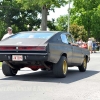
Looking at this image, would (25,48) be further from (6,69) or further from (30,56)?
(6,69)

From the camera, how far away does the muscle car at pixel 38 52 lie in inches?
405

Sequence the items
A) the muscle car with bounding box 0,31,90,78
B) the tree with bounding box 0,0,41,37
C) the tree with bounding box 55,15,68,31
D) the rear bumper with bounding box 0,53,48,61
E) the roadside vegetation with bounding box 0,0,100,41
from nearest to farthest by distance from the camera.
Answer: the rear bumper with bounding box 0,53,48,61 < the muscle car with bounding box 0,31,90,78 < the roadside vegetation with bounding box 0,0,100,41 < the tree with bounding box 0,0,41,37 < the tree with bounding box 55,15,68,31

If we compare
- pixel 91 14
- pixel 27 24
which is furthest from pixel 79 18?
pixel 27 24

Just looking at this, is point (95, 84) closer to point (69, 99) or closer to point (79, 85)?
point (79, 85)

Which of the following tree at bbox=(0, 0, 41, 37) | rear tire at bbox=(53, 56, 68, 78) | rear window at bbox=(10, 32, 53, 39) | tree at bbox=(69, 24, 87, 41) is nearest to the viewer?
rear tire at bbox=(53, 56, 68, 78)

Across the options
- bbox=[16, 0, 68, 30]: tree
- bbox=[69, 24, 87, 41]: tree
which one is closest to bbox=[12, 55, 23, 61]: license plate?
bbox=[16, 0, 68, 30]: tree

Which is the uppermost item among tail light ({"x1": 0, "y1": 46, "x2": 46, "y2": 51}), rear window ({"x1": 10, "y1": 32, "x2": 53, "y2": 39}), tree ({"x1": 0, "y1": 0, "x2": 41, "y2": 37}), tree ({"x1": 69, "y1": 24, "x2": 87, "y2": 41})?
rear window ({"x1": 10, "y1": 32, "x2": 53, "y2": 39})

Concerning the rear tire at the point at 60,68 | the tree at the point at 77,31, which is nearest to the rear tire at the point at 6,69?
the rear tire at the point at 60,68

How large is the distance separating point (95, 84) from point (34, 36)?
2.65m

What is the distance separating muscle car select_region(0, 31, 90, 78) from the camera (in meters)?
10.3

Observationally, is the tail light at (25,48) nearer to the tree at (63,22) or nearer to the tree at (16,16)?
the tree at (16,16)

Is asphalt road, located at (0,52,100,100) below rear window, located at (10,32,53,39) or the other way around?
below

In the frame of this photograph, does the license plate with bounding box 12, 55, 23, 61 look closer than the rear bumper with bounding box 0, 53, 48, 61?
No

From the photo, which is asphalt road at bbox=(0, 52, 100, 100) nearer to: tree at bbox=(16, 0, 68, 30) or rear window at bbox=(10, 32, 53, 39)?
rear window at bbox=(10, 32, 53, 39)
